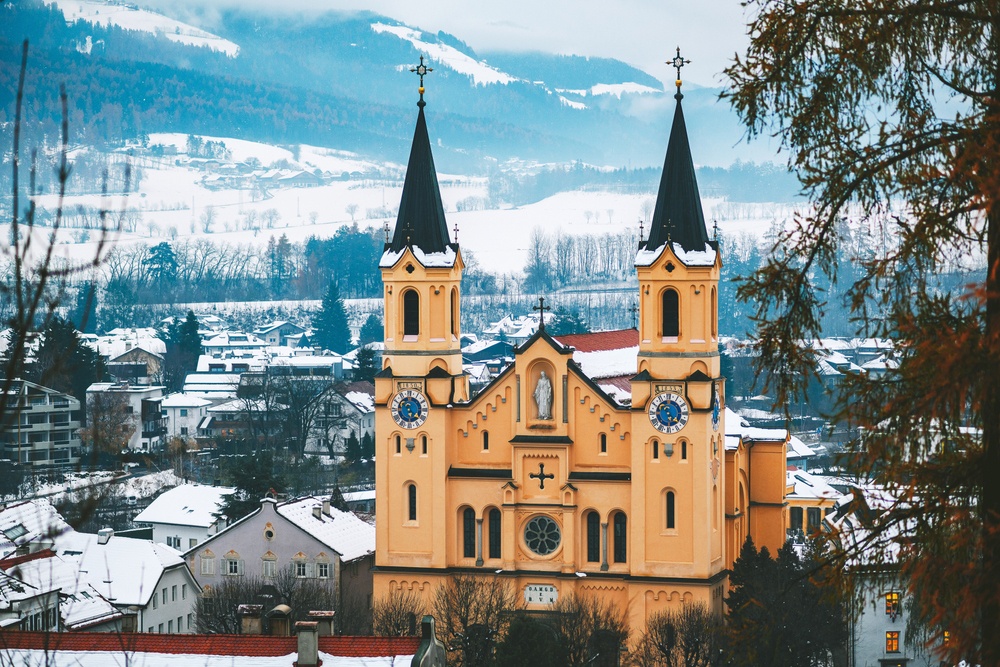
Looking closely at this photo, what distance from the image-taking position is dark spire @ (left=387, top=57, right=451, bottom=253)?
177ft

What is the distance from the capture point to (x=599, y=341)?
60.2 metres

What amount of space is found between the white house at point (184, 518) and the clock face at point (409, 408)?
1906 centimetres

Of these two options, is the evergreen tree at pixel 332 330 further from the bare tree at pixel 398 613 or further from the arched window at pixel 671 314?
the arched window at pixel 671 314

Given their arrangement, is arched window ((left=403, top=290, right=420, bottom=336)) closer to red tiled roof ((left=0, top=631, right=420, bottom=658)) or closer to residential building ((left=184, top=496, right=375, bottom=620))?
residential building ((left=184, top=496, right=375, bottom=620))

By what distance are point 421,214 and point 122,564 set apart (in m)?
14.3

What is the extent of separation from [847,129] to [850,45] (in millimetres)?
640

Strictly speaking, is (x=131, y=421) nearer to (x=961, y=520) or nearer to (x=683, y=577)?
(x=683, y=577)

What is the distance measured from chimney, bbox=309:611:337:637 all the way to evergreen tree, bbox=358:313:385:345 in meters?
135

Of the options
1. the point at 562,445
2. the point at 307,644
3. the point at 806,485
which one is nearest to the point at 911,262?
the point at 307,644

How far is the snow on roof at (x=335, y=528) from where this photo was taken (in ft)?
199

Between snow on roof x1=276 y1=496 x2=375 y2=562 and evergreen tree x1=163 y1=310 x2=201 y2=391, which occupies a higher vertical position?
evergreen tree x1=163 y1=310 x2=201 y2=391

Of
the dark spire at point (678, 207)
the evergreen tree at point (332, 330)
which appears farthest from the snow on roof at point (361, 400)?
the evergreen tree at point (332, 330)

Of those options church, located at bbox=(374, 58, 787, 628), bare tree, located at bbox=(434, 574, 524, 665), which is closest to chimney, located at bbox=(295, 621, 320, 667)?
bare tree, located at bbox=(434, 574, 524, 665)

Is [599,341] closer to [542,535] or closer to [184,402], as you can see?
[542,535]
